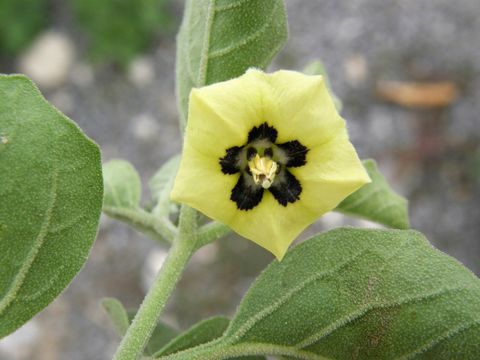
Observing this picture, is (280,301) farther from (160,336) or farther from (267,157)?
(160,336)

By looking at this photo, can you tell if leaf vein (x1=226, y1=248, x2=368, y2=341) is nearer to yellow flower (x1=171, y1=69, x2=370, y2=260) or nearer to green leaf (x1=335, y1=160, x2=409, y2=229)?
yellow flower (x1=171, y1=69, x2=370, y2=260)

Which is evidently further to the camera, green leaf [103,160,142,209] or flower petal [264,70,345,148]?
green leaf [103,160,142,209]

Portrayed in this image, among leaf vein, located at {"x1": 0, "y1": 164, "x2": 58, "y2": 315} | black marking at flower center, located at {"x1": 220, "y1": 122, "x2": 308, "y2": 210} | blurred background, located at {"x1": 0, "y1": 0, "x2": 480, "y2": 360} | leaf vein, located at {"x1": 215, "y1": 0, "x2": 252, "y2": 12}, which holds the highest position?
leaf vein, located at {"x1": 215, "y1": 0, "x2": 252, "y2": 12}

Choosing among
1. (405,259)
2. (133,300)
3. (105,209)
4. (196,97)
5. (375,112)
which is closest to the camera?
(196,97)

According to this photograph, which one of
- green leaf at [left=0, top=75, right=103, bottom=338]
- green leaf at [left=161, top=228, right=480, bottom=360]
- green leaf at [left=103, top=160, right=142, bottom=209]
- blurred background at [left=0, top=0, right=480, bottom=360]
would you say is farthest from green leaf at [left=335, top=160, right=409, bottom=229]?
blurred background at [left=0, top=0, right=480, bottom=360]

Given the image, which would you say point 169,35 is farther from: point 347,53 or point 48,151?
point 48,151

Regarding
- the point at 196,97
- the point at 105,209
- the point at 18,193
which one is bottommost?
the point at 105,209

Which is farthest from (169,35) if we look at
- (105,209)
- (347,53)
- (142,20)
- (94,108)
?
(105,209)

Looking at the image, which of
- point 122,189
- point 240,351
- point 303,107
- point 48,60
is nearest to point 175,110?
point 48,60
